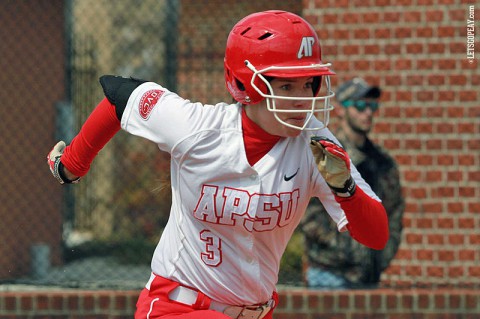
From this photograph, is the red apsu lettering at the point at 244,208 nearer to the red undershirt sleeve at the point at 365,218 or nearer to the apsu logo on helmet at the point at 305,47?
the red undershirt sleeve at the point at 365,218

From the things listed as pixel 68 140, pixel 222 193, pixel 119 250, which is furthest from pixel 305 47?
pixel 119 250

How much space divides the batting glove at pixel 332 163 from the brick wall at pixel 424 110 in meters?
3.85

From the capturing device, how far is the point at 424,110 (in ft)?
24.7

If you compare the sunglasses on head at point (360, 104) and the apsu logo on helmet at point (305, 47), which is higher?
the apsu logo on helmet at point (305, 47)

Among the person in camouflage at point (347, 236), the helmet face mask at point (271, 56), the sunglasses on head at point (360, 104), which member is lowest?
the person in camouflage at point (347, 236)

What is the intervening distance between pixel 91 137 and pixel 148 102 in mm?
304

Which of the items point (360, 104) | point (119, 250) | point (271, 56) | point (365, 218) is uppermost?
point (271, 56)

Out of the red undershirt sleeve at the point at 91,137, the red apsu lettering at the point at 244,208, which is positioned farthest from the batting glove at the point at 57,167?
the red apsu lettering at the point at 244,208

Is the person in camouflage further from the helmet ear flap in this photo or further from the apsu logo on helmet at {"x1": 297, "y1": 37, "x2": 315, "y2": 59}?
the apsu logo on helmet at {"x1": 297, "y1": 37, "x2": 315, "y2": 59}

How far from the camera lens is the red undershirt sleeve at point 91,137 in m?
4.18

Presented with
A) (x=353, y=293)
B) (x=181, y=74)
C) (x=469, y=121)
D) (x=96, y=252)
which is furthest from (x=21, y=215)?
(x=469, y=121)

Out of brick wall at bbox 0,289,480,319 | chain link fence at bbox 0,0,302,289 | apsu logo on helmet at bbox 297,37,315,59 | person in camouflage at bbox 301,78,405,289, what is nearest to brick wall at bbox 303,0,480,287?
brick wall at bbox 0,289,480,319

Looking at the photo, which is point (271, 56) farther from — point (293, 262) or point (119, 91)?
point (293, 262)

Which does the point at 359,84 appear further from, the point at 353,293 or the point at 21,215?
the point at 21,215
